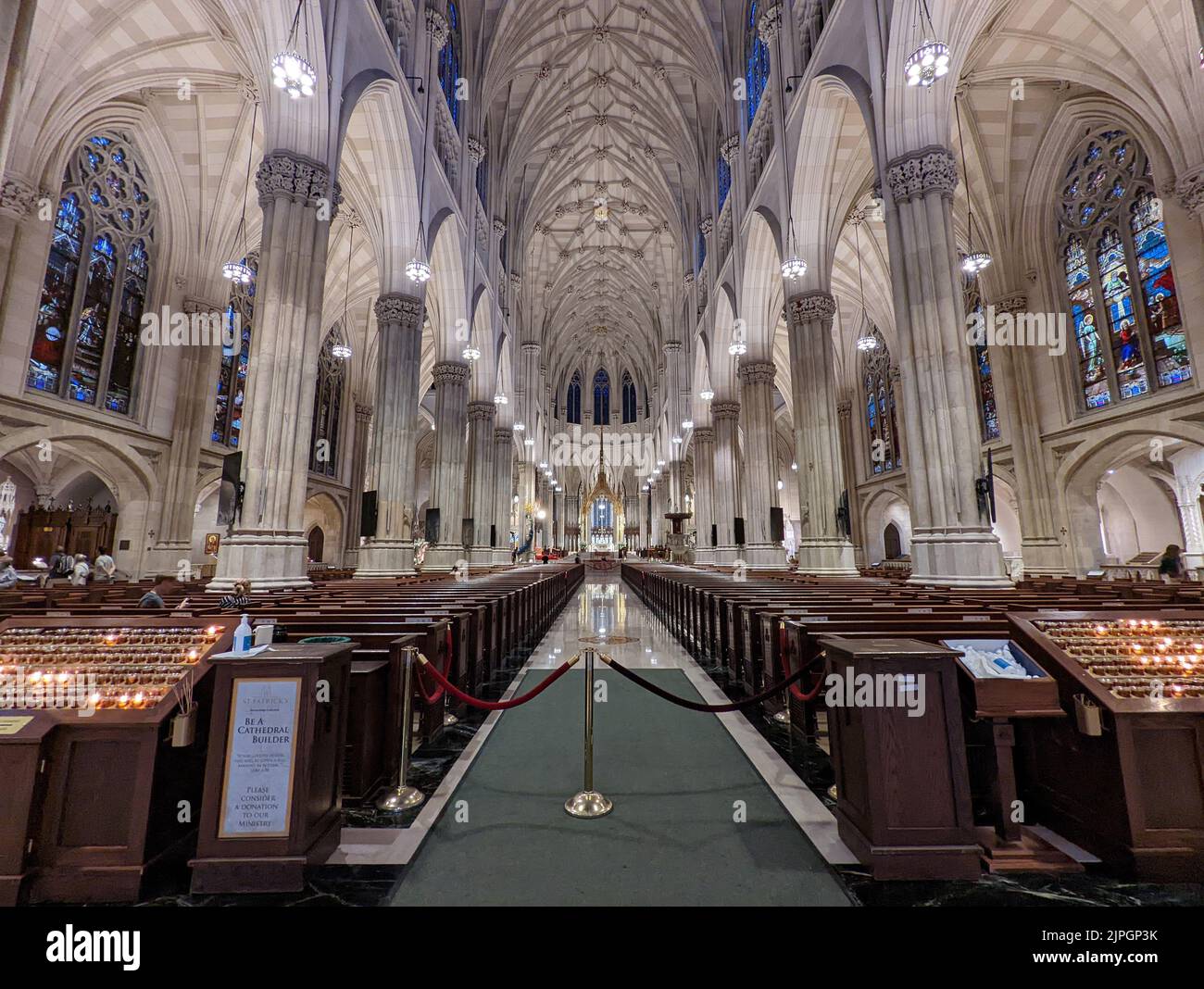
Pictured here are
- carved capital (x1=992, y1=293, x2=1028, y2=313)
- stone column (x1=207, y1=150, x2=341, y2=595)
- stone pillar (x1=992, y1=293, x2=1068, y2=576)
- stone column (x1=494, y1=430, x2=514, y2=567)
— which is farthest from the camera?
stone column (x1=494, y1=430, x2=514, y2=567)

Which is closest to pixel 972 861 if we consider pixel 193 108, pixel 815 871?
pixel 815 871

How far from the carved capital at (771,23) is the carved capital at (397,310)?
1156 cm

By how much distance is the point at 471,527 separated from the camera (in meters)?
18.7

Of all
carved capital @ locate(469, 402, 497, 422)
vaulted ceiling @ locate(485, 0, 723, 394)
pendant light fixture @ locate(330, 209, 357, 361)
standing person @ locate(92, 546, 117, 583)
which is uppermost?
vaulted ceiling @ locate(485, 0, 723, 394)

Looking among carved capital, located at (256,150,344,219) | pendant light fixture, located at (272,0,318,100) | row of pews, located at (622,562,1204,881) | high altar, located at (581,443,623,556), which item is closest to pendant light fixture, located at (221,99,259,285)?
carved capital, located at (256,150,344,219)

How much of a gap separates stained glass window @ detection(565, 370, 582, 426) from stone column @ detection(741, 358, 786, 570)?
31.0 meters

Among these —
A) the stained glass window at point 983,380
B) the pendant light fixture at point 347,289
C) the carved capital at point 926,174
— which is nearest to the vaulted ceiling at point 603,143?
the pendant light fixture at point 347,289

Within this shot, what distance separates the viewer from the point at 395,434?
490 inches

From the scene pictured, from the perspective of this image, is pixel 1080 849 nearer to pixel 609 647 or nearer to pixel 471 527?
pixel 609 647

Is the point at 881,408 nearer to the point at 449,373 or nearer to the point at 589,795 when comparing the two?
the point at 449,373

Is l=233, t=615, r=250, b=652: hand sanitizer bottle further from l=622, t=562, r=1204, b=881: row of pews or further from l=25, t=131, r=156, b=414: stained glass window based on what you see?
l=25, t=131, r=156, b=414: stained glass window

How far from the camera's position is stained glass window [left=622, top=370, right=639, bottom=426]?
47.0 meters
